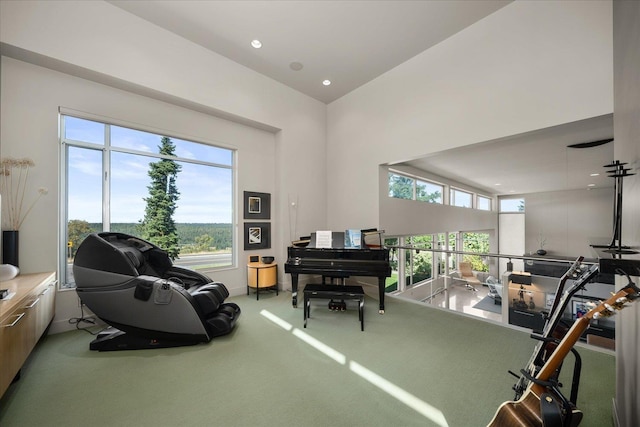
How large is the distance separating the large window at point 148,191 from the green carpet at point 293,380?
1541 millimetres

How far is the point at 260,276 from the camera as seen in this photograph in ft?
14.5

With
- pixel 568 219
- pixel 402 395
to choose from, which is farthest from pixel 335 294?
pixel 568 219

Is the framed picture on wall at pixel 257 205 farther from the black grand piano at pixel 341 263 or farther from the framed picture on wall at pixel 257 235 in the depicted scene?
the black grand piano at pixel 341 263

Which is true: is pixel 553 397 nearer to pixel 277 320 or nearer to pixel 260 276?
pixel 277 320

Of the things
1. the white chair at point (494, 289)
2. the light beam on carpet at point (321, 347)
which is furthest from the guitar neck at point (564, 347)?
the white chair at point (494, 289)

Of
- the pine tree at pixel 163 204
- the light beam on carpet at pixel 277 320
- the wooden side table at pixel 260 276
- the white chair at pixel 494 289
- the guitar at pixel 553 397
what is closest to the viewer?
the guitar at pixel 553 397

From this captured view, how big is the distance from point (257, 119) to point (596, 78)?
4686 millimetres

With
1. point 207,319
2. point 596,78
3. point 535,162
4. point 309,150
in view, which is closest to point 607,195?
point 535,162

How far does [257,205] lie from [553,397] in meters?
4.64

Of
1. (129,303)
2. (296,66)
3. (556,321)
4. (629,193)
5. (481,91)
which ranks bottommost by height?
(129,303)

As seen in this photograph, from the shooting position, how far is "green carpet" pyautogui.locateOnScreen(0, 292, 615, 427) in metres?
1.76

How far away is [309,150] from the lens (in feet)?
17.9

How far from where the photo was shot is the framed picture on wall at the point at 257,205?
4.83m

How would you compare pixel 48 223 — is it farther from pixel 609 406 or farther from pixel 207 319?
pixel 609 406
